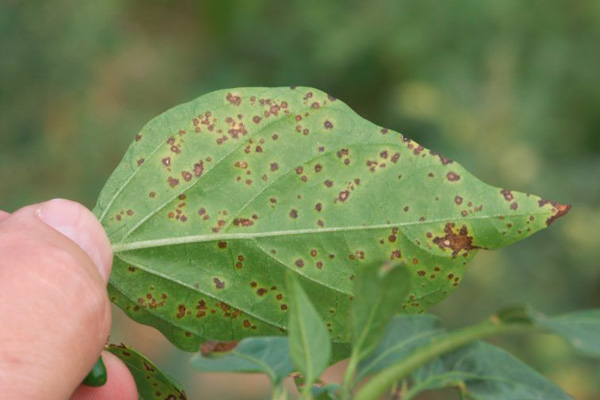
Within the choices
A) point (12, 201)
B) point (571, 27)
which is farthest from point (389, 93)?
point (12, 201)

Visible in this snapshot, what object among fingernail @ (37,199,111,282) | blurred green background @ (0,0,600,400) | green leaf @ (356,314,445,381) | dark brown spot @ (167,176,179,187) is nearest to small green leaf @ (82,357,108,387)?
fingernail @ (37,199,111,282)

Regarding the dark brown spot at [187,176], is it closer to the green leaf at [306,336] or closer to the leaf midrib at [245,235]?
the leaf midrib at [245,235]

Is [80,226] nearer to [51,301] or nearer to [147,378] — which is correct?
[51,301]

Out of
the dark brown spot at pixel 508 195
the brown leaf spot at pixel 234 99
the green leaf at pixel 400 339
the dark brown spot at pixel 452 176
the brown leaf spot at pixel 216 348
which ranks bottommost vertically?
the brown leaf spot at pixel 216 348

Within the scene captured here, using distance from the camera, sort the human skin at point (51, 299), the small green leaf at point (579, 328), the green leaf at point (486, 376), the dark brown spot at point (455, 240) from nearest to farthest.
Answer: the small green leaf at point (579, 328) → the green leaf at point (486, 376) → the human skin at point (51, 299) → the dark brown spot at point (455, 240)

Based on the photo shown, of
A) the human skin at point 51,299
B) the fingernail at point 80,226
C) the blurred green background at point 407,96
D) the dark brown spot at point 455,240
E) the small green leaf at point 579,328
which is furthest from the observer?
the blurred green background at point 407,96

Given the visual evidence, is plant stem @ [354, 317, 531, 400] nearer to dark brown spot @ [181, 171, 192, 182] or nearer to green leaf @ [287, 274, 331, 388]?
green leaf @ [287, 274, 331, 388]

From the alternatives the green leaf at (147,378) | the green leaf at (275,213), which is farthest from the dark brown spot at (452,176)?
the green leaf at (147,378)

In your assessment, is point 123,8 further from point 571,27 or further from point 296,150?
point 296,150
